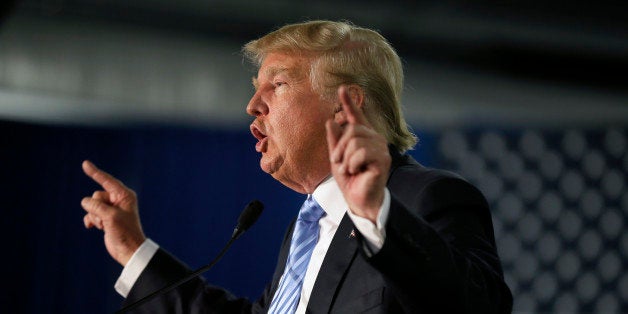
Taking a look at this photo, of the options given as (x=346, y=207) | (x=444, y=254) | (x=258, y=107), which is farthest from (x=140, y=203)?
(x=444, y=254)

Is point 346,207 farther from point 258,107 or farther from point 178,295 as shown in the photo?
point 178,295

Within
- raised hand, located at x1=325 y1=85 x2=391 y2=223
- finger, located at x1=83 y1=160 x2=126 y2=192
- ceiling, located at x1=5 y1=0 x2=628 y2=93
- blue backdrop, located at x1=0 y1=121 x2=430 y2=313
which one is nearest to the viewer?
raised hand, located at x1=325 y1=85 x2=391 y2=223

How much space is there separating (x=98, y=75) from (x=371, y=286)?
68.1 inches

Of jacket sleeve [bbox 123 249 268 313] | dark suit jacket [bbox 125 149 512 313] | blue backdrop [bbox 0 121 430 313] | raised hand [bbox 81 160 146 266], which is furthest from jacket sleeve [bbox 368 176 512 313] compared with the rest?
blue backdrop [bbox 0 121 430 313]

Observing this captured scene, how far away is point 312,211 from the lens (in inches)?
48.8

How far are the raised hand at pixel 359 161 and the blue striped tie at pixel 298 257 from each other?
0.40 metres

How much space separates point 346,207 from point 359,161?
1.34ft

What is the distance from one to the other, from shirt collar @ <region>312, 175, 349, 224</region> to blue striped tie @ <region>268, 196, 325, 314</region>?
0.05 ft

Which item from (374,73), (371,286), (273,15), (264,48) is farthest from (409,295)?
(273,15)

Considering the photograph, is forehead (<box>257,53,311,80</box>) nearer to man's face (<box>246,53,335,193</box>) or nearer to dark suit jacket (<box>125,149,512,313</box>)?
man's face (<box>246,53,335,193</box>)

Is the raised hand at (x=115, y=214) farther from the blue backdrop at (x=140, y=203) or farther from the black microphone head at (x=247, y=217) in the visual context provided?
the blue backdrop at (x=140, y=203)

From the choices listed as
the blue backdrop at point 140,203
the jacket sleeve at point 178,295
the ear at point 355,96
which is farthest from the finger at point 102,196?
the blue backdrop at point 140,203

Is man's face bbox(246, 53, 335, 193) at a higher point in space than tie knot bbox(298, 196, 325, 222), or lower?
higher

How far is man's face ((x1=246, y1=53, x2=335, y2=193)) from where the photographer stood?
1.27 meters
